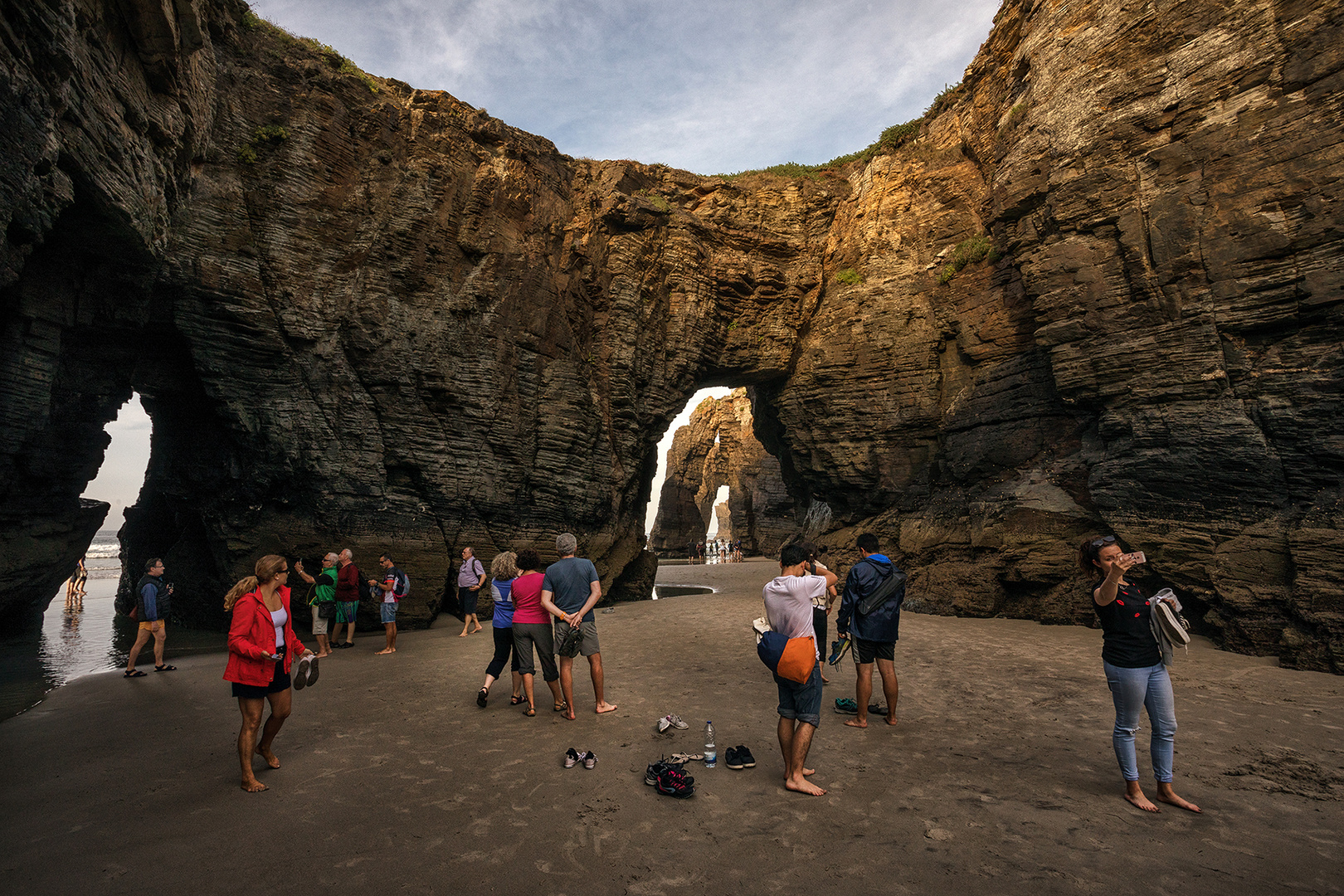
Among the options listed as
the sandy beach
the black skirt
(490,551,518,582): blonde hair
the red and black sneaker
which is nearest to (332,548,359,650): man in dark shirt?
the sandy beach

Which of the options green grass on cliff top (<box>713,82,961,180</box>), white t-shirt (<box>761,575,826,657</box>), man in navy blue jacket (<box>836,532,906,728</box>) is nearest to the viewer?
white t-shirt (<box>761,575,826,657</box>)

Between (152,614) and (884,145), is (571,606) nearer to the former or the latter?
(152,614)

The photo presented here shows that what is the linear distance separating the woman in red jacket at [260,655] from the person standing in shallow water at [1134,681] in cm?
657

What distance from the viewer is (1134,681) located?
4195 millimetres

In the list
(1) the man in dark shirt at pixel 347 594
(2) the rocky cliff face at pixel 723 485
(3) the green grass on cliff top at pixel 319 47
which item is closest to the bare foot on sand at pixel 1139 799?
(1) the man in dark shirt at pixel 347 594

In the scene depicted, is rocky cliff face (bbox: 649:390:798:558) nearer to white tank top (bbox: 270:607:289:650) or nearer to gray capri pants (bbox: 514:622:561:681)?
gray capri pants (bbox: 514:622:561:681)

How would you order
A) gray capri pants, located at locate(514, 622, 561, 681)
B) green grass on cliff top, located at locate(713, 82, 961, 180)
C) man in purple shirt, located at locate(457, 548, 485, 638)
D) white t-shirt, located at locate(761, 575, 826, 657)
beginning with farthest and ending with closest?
1. green grass on cliff top, located at locate(713, 82, 961, 180)
2. man in purple shirt, located at locate(457, 548, 485, 638)
3. gray capri pants, located at locate(514, 622, 561, 681)
4. white t-shirt, located at locate(761, 575, 826, 657)

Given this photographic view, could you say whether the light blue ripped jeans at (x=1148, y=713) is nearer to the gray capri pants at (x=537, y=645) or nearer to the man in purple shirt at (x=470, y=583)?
the gray capri pants at (x=537, y=645)

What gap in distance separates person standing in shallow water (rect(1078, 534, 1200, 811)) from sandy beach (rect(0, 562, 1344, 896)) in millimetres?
241

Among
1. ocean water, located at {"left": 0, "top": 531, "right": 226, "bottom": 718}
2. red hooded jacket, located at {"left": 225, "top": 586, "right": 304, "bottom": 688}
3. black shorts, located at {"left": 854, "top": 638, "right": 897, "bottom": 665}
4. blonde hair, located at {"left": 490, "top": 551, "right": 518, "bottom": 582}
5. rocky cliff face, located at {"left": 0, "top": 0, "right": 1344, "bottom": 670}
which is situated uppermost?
rocky cliff face, located at {"left": 0, "top": 0, "right": 1344, "bottom": 670}

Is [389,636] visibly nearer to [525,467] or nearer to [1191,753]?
[525,467]

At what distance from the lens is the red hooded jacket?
14.9 feet

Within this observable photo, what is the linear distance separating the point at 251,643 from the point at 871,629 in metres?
5.91

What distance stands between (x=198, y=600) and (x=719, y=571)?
840 inches
